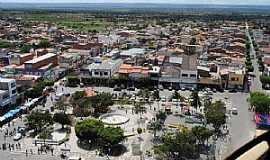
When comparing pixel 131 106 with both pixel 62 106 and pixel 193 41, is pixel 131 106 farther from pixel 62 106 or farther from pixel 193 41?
pixel 193 41

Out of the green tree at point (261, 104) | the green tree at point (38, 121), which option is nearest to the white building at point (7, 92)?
the green tree at point (38, 121)

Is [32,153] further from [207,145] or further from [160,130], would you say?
[207,145]

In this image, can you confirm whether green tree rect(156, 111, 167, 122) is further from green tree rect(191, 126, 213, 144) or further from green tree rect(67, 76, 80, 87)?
green tree rect(67, 76, 80, 87)

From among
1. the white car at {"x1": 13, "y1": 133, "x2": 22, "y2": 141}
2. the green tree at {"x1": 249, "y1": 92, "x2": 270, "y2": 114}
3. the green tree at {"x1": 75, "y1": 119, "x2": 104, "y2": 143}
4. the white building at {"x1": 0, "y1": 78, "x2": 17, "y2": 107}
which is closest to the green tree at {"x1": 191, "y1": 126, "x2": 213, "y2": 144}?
the green tree at {"x1": 75, "y1": 119, "x2": 104, "y2": 143}

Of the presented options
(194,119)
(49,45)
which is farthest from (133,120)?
(49,45)

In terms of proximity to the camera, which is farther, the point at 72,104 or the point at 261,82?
the point at 261,82

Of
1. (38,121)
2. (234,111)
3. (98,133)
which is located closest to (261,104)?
(234,111)

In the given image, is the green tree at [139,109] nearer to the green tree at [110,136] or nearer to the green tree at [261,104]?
the green tree at [110,136]
